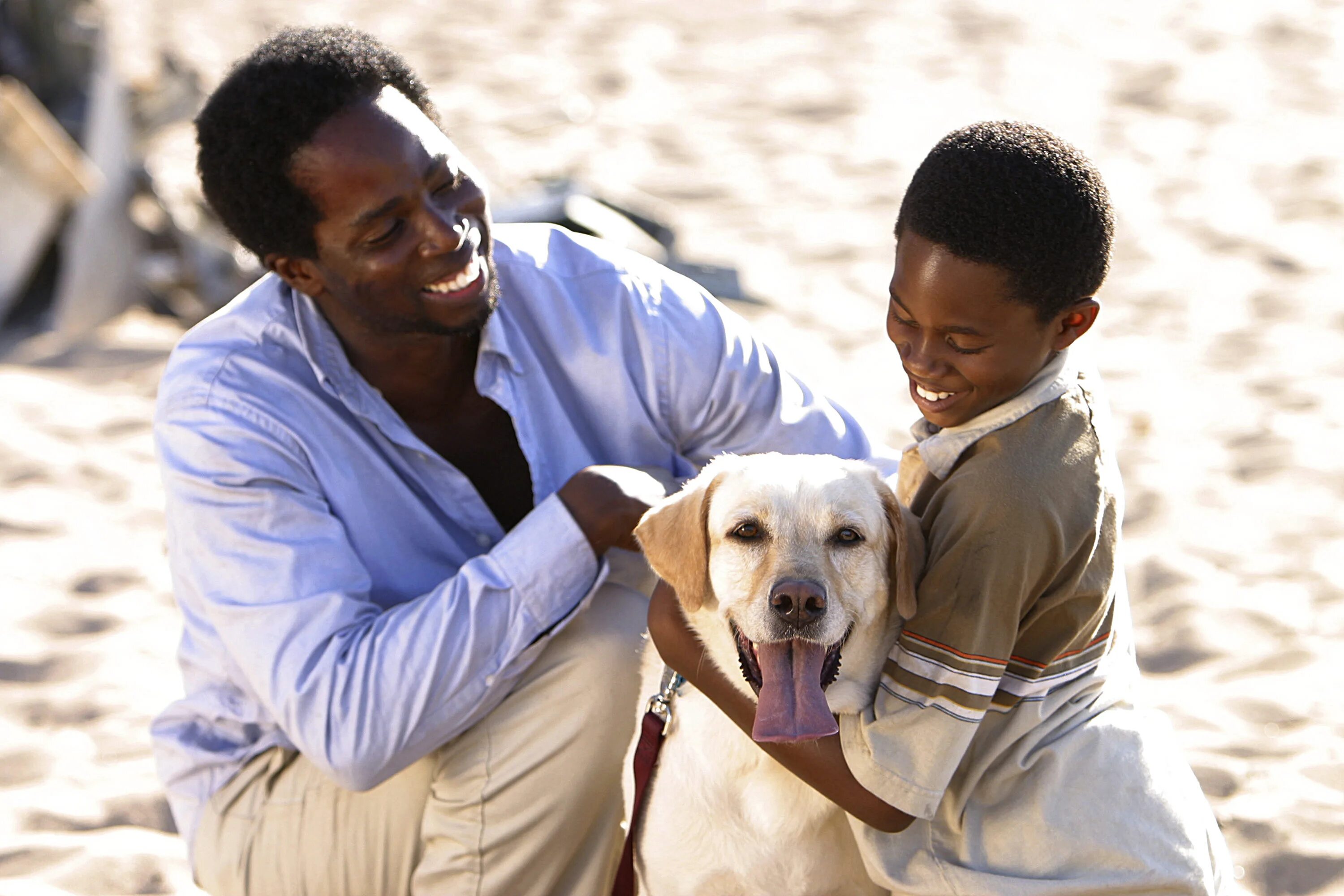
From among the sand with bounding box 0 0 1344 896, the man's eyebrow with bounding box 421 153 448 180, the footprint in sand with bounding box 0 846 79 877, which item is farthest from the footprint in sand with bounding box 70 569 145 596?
the man's eyebrow with bounding box 421 153 448 180

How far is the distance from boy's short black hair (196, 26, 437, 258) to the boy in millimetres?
1242

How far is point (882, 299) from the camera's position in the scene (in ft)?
20.4

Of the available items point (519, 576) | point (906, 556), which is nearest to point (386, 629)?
point (519, 576)

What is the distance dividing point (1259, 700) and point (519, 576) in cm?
203

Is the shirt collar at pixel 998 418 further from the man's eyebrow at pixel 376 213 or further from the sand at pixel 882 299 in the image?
the sand at pixel 882 299

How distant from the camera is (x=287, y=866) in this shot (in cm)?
269

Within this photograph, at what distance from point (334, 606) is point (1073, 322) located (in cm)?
143

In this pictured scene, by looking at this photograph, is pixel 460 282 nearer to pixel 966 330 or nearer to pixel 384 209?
pixel 384 209

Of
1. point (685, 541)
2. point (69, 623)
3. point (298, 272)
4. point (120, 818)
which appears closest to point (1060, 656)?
point (685, 541)

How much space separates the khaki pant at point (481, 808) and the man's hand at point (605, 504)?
229 mm

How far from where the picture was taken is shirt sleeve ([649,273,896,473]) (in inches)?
117

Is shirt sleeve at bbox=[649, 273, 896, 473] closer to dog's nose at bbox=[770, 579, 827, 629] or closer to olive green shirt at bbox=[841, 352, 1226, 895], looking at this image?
olive green shirt at bbox=[841, 352, 1226, 895]

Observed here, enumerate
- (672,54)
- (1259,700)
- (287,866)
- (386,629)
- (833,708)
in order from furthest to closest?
(672,54), (1259,700), (287,866), (386,629), (833,708)

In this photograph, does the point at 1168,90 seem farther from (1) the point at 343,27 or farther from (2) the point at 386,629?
(2) the point at 386,629
